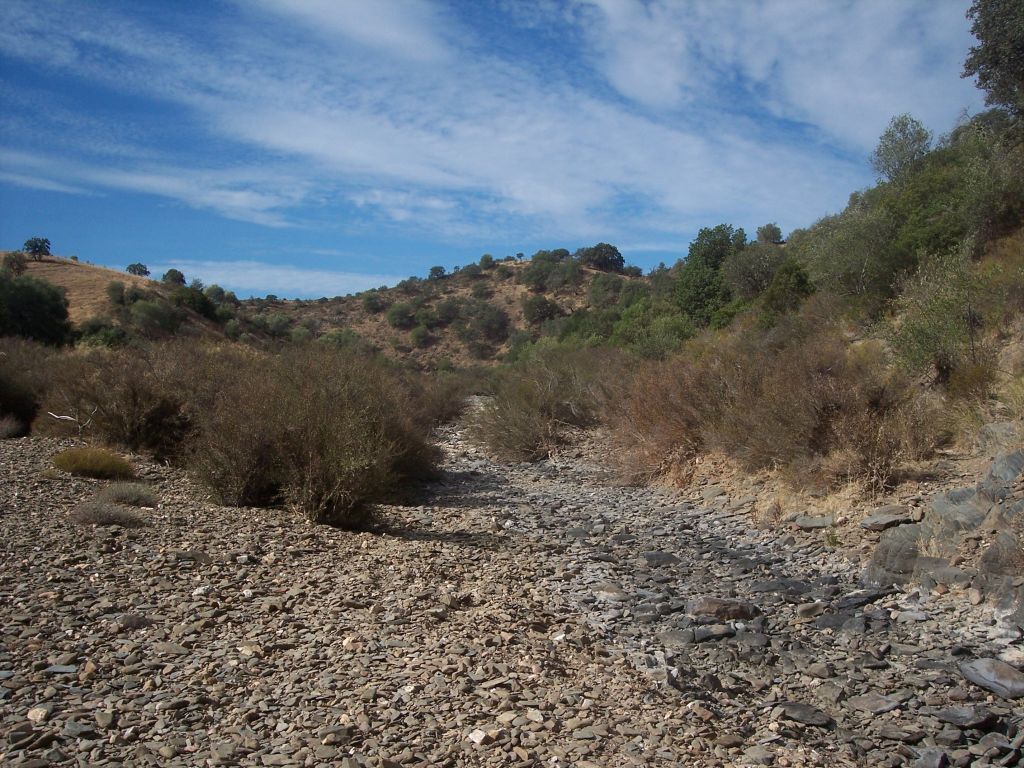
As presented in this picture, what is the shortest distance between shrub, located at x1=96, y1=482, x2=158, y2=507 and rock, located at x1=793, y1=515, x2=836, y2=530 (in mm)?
8565

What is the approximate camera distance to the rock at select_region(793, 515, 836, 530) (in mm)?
10110

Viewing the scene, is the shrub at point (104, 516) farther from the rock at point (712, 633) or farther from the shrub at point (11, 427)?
the shrub at point (11, 427)

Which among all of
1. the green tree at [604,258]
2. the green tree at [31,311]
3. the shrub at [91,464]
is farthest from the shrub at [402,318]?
the shrub at [91,464]

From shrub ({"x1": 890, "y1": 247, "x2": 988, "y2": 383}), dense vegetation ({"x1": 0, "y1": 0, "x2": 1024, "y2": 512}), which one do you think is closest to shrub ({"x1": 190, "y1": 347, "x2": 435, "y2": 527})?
dense vegetation ({"x1": 0, "y1": 0, "x2": 1024, "y2": 512})

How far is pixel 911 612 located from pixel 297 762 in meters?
5.88

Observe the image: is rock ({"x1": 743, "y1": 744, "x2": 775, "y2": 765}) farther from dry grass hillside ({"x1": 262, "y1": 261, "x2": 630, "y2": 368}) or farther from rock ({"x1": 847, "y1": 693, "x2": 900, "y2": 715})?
dry grass hillside ({"x1": 262, "y1": 261, "x2": 630, "y2": 368})

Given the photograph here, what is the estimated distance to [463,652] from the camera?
5.83 m

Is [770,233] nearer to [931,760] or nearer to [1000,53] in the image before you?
[1000,53]

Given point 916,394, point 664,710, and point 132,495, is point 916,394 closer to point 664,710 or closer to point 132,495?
point 664,710

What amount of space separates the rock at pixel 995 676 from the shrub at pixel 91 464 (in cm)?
1121

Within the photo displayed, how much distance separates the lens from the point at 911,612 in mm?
7324

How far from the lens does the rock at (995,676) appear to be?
5.64m

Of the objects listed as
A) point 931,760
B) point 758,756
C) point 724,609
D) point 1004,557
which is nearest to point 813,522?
point 1004,557

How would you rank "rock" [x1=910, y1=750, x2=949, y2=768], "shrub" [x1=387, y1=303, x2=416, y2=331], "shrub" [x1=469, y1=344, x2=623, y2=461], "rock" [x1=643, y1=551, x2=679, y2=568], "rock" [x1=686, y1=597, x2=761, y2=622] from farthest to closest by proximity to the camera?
"shrub" [x1=387, y1=303, x2=416, y2=331], "shrub" [x1=469, y1=344, x2=623, y2=461], "rock" [x1=643, y1=551, x2=679, y2=568], "rock" [x1=686, y1=597, x2=761, y2=622], "rock" [x1=910, y1=750, x2=949, y2=768]
